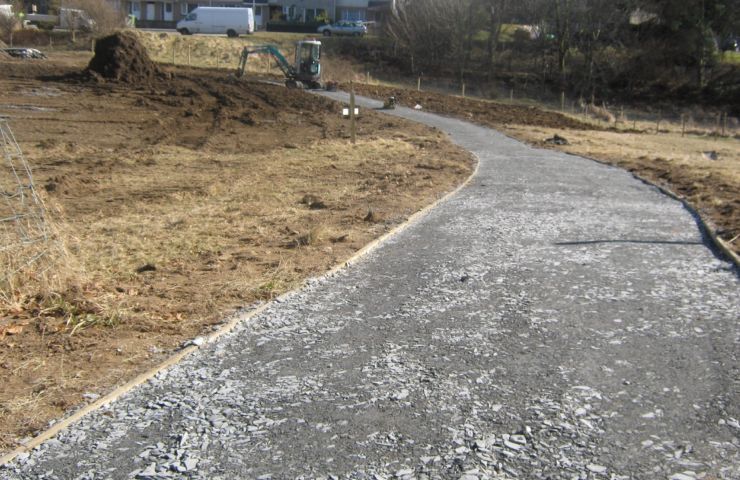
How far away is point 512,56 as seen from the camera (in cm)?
6244

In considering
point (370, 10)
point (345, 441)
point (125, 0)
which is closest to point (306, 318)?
point (345, 441)

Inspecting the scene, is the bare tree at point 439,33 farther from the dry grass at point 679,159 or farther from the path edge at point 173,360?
the path edge at point 173,360

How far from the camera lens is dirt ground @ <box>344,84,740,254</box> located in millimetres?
14570

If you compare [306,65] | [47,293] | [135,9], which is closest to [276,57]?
[306,65]

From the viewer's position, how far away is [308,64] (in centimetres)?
3959

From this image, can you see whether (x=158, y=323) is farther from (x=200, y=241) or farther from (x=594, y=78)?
(x=594, y=78)

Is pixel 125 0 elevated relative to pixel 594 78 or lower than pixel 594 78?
elevated

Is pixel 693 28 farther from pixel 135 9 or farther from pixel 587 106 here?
pixel 135 9

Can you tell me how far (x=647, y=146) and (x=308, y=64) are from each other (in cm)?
1812

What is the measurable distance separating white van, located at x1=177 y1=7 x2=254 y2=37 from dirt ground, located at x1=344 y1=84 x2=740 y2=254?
21.5 meters

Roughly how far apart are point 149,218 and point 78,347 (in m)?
6.16

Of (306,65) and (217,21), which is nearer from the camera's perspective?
(306,65)

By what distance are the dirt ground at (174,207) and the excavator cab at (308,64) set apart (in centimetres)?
724

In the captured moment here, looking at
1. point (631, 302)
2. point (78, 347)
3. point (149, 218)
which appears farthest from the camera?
point (149, 218)
